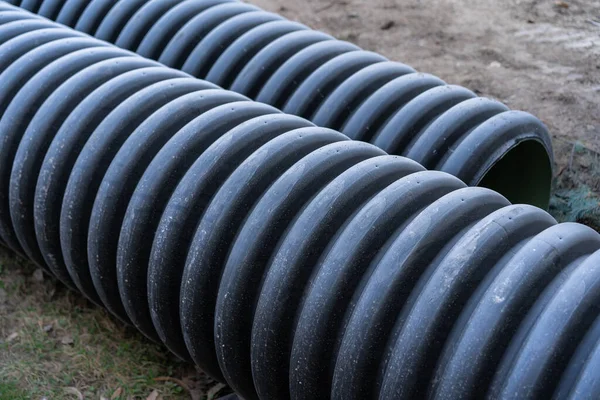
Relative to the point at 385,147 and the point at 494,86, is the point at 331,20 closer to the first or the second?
the point at 494,86

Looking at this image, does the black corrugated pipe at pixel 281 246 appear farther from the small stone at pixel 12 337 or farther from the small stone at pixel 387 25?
the small stone at pixel 387 25

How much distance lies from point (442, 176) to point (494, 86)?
2.88 metres

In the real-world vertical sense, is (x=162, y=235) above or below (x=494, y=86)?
below

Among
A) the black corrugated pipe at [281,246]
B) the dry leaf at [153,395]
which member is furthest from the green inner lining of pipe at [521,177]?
the dry leaf at [153,395]

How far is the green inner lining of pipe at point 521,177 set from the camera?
387 centimetres

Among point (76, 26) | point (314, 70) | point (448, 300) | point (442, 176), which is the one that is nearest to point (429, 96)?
point (314, 70)

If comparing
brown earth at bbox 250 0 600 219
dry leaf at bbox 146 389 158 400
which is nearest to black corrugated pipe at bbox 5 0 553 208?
brown earth at bbox 250 0 600 219

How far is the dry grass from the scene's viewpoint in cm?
331

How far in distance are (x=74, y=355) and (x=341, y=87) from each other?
1.80 metres

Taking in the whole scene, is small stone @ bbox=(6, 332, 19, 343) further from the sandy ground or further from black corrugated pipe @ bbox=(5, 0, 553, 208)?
the sandy ground

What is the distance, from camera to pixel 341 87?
3723 millimetres

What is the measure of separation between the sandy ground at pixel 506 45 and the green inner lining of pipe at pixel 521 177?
1.89ft

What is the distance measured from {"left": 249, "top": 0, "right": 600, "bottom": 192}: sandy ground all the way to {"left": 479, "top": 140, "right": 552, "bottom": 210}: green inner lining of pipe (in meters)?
0.58

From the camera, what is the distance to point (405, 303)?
225cm
